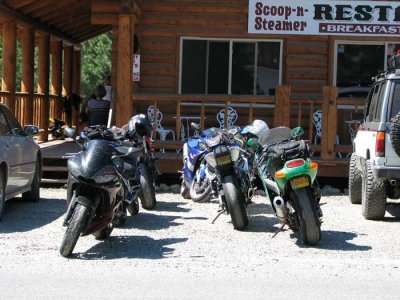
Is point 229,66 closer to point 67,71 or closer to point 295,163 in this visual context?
point 295,163

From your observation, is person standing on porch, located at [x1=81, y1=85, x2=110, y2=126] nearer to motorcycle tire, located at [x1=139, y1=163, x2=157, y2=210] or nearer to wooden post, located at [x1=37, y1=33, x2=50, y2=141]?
motorcycle tire, located at [x1=139, y1=163, x2=157, y2=210]

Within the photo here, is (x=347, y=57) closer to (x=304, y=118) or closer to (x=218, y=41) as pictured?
(x=304, y=118)

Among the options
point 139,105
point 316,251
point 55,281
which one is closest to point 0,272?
point 55,281

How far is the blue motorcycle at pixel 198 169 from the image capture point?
1050 cm

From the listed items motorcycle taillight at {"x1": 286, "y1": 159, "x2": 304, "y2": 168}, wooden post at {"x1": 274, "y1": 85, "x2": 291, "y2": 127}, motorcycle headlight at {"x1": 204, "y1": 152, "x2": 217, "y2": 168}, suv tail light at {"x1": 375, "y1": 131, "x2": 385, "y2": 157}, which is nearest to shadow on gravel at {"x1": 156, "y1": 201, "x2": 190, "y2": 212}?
motorcycle headlight at {"x1": 204, "y1": 152, "x2": 217, "y2": 168}

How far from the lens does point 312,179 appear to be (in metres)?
8.59

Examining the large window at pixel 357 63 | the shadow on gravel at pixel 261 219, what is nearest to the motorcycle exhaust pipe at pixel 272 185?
the shadow on gravel at pixel 261 219

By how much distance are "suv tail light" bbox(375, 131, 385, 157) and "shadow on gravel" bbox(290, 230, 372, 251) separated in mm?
1036

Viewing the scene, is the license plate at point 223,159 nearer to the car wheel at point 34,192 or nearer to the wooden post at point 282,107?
the car wheel at point 34,192

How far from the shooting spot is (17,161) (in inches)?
425

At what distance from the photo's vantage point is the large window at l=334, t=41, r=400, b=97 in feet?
51.9

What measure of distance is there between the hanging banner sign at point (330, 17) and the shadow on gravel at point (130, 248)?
280 inches

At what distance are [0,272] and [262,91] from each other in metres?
9.67

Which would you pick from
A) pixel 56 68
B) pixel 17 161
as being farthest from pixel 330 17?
pixel 56 68
